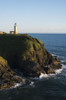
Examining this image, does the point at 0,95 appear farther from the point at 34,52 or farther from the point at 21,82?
the point at 34,52

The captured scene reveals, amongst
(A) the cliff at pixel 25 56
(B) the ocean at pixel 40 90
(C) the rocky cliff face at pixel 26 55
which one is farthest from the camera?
(C) the rocky cliff face at pixel 26 55

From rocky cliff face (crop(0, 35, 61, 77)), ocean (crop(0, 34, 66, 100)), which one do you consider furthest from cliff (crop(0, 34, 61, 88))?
ocean (crop(0, 34, 66, 100))

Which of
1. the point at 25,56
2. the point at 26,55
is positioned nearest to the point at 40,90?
the point at 25,56

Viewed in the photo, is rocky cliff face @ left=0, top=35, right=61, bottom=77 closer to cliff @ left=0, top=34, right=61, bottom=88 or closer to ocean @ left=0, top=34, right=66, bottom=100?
cliff @ left=0, top=34, right=61, bottom=88

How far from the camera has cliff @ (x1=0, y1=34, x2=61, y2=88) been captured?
194 ft

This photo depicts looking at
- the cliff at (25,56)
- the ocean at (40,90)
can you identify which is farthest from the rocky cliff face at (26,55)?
the ocean at (40,90)

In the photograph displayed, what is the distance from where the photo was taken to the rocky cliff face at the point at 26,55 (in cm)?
5945

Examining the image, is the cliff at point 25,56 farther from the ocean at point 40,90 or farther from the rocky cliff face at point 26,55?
the ocean at point 40,90

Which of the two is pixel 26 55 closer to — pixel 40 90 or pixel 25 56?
pixel 25 56

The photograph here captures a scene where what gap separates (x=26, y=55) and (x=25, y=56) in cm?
75

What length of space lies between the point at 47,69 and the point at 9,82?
62.3 feet

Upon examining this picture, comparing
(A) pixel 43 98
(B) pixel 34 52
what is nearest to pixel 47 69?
(B) pixel 34 52

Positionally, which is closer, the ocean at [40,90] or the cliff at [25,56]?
the ocean at [40,90]

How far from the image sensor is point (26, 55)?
6225 cm
